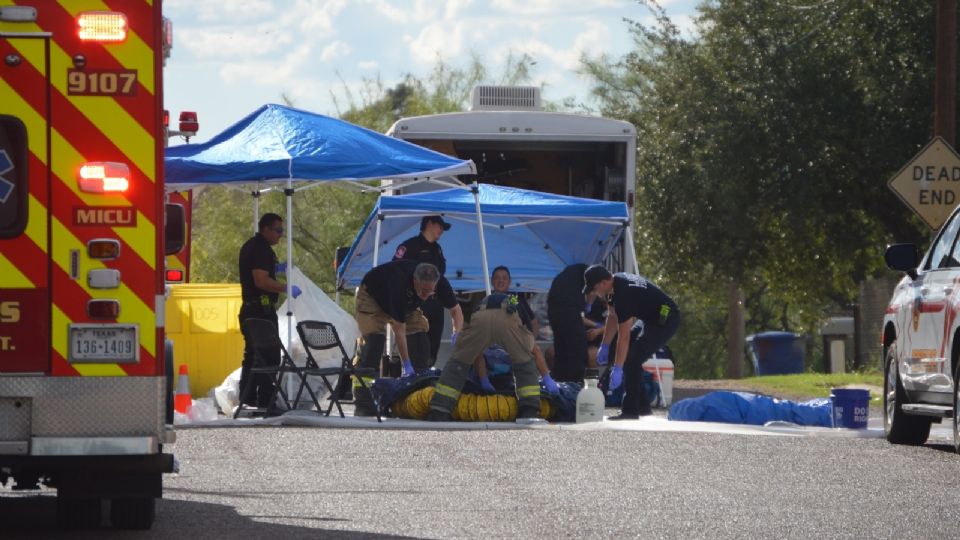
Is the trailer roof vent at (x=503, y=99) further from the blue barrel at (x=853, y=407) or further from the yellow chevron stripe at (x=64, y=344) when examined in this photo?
the yellow chevron stripe at (x=64, y=344)

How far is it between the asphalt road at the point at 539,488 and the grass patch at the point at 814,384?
1124 centimetres

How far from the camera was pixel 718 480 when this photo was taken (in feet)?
39.4

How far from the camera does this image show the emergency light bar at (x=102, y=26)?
28.0 feet

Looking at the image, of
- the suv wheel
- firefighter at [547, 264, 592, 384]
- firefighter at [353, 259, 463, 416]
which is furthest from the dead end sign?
firefighter at [353, 259, 463, 416]

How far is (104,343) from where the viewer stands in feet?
28.0

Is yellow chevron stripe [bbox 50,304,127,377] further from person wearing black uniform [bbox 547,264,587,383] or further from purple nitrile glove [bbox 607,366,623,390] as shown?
person wearing black uniform [bbox 547,264,587,383]

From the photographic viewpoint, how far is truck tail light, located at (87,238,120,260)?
8547 mm

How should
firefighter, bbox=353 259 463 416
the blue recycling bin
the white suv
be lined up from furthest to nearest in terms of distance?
1. the blue recycling bin
2. firefighter, bbox=353 259 463 416
3. the white suv

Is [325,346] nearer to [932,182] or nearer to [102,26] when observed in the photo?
[932,182]

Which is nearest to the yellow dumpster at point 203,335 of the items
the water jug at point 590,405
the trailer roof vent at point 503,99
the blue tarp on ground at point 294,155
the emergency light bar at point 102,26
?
the trailer roof vent at point 503,99

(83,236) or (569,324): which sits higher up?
(83,236)

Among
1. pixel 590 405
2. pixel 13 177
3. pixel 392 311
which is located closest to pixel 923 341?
pixel 590 405

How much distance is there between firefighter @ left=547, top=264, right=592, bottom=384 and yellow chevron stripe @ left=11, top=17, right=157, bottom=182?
11565 mm

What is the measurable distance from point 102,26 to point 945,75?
14.0 metres
